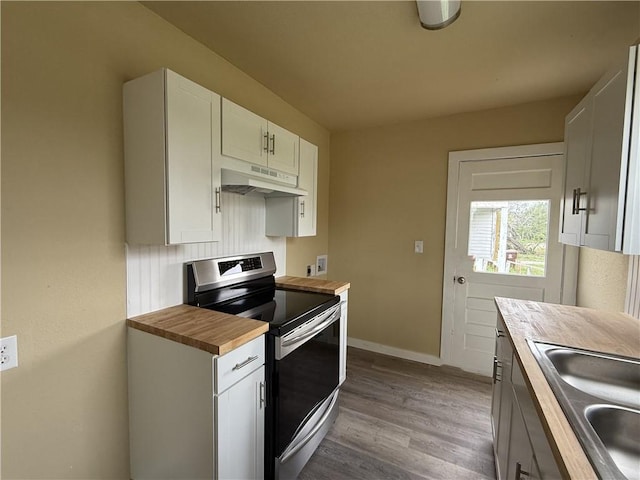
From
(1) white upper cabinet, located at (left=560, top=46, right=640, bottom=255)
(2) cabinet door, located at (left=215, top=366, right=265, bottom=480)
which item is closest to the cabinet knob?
(1) white upper cabinet, located at (left=560, top=46, right=640, bottom=255)

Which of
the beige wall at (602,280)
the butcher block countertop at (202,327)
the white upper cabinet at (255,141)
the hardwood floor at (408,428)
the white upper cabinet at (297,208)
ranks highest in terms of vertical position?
the white upper cabinet at (255,141)

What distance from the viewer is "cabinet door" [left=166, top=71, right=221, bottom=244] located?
4.31 ft

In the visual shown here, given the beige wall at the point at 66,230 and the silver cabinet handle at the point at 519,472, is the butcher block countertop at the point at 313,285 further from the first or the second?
the silver cabinet handle at the point at 519,472

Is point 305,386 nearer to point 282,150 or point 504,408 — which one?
point 504,408

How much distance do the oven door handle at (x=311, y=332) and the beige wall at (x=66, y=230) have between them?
2.72 feet

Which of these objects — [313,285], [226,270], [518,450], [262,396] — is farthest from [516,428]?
[226,270]

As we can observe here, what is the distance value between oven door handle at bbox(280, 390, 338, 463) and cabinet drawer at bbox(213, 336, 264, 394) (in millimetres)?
535

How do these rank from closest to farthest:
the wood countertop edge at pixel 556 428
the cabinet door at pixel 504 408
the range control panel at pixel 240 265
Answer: the wood countertop edge at pixel 556 428 → the cabinet door at pixel 504 408 → the range control panel at pixel 240 265

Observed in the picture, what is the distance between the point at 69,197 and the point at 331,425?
6.69 feet

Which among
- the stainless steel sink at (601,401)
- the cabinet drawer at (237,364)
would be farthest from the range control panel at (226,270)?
the stainless steel sink at (601,401)

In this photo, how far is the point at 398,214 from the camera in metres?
3.08

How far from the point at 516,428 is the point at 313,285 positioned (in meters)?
1.45

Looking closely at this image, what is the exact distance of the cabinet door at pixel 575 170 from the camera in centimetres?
148

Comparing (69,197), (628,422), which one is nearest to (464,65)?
(628,422)
